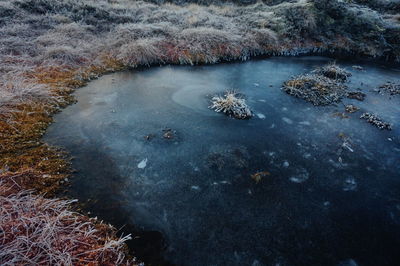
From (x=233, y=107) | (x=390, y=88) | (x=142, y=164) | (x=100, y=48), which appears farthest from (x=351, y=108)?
(x=100, y=48)

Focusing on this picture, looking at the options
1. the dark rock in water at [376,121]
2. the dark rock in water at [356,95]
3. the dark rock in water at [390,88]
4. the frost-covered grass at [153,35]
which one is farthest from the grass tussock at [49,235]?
the dark rock in water at [390,88]

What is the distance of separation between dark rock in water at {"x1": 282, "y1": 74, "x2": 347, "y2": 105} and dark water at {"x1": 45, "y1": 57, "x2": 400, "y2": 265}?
19.1 inches

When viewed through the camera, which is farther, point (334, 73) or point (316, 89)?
point (334, 73)

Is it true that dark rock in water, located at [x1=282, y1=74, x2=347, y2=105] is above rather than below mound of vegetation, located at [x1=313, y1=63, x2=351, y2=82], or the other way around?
below

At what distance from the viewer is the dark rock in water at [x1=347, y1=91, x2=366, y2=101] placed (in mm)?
6935

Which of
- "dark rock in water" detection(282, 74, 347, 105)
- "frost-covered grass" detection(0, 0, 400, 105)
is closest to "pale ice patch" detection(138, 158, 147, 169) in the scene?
"frost-covered grass" detection(0, 0, 400, 105)

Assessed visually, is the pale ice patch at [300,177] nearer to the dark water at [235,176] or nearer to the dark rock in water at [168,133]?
the dark water at [235,176]

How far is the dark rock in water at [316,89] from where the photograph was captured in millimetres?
6719

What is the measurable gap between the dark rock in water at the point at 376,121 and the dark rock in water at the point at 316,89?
3.07 feet

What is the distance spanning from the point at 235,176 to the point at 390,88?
285 inches

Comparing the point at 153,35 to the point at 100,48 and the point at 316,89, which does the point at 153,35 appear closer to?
the point at 100,48

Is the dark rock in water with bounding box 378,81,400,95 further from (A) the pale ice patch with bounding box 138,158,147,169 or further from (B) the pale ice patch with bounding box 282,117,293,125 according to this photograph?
(A) the pale ice patch with bounding box 138,158,147,169

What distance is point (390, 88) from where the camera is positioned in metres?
7.70

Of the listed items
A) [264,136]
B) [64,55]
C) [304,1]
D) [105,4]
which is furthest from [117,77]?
[304,1]
